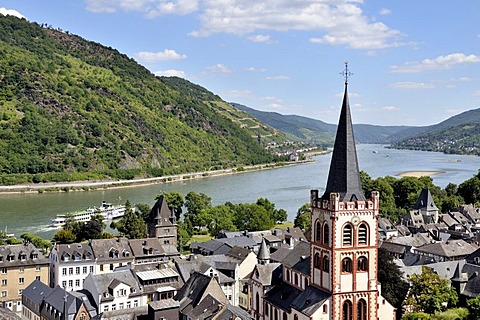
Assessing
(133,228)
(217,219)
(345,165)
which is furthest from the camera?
(217,219)

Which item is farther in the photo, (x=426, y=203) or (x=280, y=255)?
(x=426, y=203)

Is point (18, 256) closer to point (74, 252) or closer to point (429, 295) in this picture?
point (74, 252)

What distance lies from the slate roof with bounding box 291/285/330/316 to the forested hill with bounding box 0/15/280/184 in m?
92.8

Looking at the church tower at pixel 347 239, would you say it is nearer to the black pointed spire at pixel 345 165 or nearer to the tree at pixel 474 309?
the black pointed spire at pixel 345 165

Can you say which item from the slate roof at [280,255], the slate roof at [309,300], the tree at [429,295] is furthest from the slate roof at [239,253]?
the slate roof at [309,300]

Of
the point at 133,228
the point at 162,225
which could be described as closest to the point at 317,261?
the point at 162,225

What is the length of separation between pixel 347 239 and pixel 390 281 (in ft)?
32.3

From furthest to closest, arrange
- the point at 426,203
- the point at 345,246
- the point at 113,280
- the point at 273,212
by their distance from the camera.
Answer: the point at 273,212 < the point at 426,203 < the point at 113,280 < the point at 345,246

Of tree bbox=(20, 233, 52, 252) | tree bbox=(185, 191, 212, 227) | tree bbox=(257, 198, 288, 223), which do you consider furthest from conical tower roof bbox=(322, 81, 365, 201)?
tree bbox=(185, 191, 212, 227)

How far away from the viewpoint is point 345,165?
84.7 ft

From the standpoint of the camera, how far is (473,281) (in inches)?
1415

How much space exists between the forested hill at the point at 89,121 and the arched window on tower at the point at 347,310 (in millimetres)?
95274

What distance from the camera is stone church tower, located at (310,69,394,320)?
2523 centimetres

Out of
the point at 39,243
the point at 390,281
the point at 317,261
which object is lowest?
the point at 39,243
